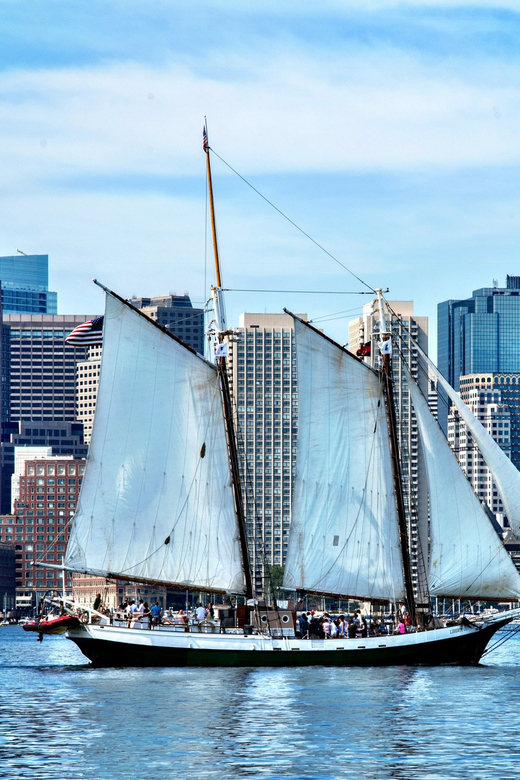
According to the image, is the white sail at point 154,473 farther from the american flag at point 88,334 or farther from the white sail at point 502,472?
the white sail at point 502,472

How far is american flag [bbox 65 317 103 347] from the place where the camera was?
9825 cm

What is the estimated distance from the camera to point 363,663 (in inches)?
3585

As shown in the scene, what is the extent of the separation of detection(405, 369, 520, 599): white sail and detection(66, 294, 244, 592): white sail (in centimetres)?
1204

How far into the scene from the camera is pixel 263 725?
202 feet

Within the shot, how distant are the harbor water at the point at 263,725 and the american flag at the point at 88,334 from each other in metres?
21.6

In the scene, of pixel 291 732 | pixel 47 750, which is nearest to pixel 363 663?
pixel 291 732

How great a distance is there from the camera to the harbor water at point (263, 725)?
5091 cm

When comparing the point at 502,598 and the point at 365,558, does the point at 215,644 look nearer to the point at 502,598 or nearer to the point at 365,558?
the point at 365,558

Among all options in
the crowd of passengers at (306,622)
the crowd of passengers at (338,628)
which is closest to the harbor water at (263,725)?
the crowd of passengers at (306,622)

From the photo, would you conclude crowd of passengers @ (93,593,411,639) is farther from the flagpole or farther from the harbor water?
the flagpole

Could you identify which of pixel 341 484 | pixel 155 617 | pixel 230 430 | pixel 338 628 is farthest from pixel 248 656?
pixel 230 430

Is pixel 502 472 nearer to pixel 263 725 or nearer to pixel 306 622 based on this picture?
pixel 306 622

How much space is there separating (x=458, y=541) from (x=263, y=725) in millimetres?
32878

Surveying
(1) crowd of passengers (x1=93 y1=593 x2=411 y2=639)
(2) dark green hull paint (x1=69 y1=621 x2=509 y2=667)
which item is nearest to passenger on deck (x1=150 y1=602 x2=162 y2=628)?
(1) crowd of passengers (x1=93 y1=593 x2=411 y2=639)
